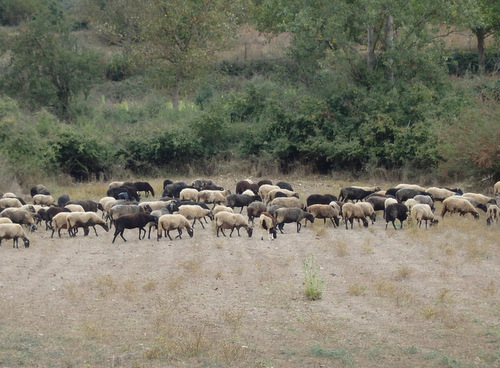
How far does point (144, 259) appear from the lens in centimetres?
1702

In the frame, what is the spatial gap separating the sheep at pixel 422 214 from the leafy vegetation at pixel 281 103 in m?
5.39

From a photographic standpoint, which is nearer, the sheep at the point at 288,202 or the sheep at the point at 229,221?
the sheep at the point at 229,221

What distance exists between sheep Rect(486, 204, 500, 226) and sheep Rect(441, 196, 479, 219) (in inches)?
21.2

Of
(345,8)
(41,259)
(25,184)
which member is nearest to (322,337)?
(41,259)

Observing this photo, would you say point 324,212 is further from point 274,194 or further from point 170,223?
point 170,223

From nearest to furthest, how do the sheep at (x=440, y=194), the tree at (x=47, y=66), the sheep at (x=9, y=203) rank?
1. the sheep at (x=9, y=203)
2. the sheep at (x=440, y=194)
3. the tree at (x=47, y=66)

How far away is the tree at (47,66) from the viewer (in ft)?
121

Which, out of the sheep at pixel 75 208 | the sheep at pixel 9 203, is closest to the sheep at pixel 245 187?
the sheep at pixel 75 208

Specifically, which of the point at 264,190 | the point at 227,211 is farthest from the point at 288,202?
the point at 264,190

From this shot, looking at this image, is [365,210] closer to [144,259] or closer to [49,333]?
[144,259]

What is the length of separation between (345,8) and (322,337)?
2267 centimetres

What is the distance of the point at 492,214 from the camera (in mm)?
20844

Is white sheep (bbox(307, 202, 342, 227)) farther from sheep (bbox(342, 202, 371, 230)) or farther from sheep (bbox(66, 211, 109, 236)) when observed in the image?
sheep (bbox(66, 211, 109, 236))

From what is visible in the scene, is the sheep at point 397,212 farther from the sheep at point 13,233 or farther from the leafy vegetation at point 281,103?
the sheep at point 13,233
